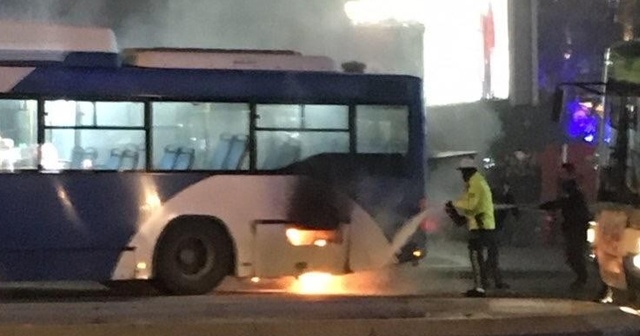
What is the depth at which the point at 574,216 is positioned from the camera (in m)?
18.3

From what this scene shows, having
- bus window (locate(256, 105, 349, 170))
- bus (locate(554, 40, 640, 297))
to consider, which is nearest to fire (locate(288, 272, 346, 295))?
bus window (locate(256, 105, 349, 170))

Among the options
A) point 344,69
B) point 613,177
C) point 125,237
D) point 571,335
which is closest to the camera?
point 571,335

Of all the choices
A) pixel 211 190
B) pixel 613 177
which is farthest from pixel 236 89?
pixel 613 177

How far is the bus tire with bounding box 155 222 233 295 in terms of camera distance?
53.9ft

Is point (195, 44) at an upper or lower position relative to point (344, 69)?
upper

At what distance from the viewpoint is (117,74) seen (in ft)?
53.1

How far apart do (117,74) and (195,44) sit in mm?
27695

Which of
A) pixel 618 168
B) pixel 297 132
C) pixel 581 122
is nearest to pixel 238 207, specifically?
pixel 297 132

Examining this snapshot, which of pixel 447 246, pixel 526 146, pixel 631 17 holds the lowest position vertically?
pixel 447 246

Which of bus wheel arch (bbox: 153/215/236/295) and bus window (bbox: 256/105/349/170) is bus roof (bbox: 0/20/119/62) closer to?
bus window (bbox: 256/105/349/170)

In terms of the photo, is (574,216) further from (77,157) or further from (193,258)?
(77,157)

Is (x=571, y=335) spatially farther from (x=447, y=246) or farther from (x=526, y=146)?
(x=526, y=146)

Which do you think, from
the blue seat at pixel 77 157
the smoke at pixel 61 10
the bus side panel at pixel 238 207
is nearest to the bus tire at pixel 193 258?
the bus side panel at pixel 238 207

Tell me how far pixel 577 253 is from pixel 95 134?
7.05 m
